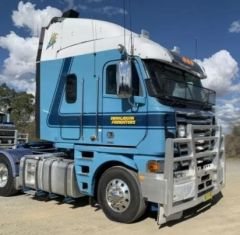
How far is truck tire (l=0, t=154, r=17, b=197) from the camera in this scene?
10969 millimetres

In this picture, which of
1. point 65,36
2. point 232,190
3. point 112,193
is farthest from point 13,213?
point 232,190

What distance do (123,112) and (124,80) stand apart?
722mm

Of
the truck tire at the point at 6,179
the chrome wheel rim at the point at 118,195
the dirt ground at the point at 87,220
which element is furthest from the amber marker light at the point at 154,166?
the truck tire at the point at 6,179

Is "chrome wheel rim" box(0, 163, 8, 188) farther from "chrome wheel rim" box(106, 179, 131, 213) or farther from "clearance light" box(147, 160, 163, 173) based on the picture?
"clearance light" box(147, 160, 163, 173)

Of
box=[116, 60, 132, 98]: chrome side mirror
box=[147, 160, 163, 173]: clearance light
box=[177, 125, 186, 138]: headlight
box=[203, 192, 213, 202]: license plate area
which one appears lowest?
box=[203, 192, 213, 202]: license plate area

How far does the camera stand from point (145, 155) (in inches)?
316

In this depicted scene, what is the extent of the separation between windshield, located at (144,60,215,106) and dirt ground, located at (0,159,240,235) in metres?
2.27

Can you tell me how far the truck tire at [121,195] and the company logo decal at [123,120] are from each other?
83cm

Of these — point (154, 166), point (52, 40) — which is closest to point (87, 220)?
point (154, 166)

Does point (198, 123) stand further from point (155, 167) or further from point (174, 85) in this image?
point (155, 167)

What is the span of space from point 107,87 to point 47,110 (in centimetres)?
195

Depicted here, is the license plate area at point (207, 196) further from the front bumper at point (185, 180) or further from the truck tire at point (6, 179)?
the truck tire at point (6, 179)

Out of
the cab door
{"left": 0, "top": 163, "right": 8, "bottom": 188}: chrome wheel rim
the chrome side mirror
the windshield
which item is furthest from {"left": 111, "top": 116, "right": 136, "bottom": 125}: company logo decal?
{"left": 0, "top": 163, "right": 8, "bottom": 188}: chrome wheel rim

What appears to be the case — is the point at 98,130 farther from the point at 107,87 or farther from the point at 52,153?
the point at 52,153
